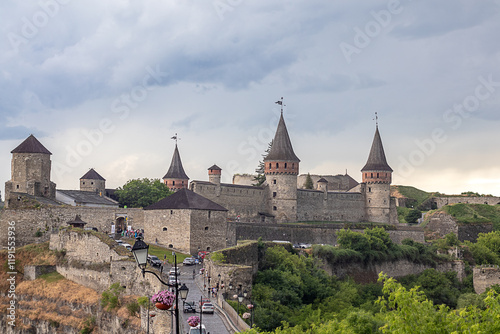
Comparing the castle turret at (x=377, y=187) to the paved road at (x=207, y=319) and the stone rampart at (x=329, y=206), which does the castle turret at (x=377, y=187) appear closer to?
the stone rampart at (x=329, y=206)

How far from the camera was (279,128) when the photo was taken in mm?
82875

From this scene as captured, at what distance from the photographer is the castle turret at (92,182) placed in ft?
270

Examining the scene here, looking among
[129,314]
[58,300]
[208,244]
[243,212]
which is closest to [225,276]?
[129,314]

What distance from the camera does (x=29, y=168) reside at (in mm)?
58156

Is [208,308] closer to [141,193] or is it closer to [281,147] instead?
[141,193]

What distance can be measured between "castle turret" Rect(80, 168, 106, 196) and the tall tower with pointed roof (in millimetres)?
23237

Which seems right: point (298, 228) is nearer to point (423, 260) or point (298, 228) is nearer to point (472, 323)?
point (423, 260)

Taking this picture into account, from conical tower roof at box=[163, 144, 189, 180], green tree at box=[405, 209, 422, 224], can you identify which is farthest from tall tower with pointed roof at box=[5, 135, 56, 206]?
green tree at box=[405, 209, 422, 224]

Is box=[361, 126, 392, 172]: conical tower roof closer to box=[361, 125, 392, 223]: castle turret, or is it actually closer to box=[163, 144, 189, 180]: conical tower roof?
box=[361, 125, 392, 223]: castle turret

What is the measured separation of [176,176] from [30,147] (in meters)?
26.4

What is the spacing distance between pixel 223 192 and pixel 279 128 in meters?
11.4

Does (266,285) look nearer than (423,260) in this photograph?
Yes

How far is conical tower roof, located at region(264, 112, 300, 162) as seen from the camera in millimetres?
81188

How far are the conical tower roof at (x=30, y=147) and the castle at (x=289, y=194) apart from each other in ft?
66.3
